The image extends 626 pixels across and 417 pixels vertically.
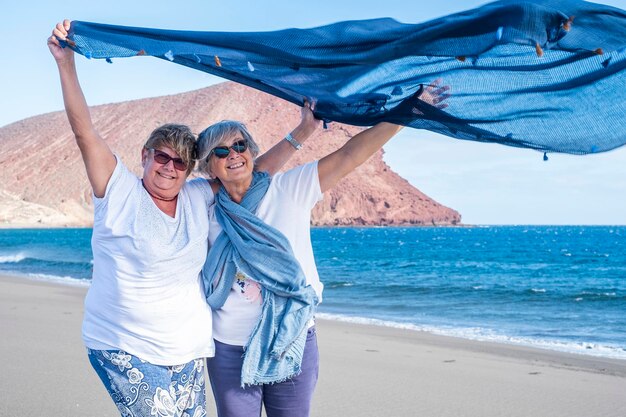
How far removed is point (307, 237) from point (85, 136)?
3.16 ft

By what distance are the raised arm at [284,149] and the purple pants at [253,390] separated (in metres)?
0.79

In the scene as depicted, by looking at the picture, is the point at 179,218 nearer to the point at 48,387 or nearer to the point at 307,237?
the point at 307,237

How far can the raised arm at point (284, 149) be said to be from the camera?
3.16m

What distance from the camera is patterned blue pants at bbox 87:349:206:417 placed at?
2.53m

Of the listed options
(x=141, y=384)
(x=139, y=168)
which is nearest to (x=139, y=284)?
(x=141, y=384)

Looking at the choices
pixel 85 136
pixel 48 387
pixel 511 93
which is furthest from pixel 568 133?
pixel 48 387

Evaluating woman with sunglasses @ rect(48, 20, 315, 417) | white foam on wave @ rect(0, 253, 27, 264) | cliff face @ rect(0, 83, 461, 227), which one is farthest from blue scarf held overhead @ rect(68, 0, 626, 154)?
cliff face @ rect(0, 83, 461, 227)

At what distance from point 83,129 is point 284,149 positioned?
98 centimetres

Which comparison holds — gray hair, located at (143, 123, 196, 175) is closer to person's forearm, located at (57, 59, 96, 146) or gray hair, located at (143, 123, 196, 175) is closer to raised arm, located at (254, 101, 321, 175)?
person's forearm, located at (57, 59, 96, 146)

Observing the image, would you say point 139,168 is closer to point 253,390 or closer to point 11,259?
point 11,259

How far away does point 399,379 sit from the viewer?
6.44 m

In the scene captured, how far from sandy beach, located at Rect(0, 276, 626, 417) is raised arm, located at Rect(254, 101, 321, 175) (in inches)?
102

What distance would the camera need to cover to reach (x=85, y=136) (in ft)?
8.33

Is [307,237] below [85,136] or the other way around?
below
